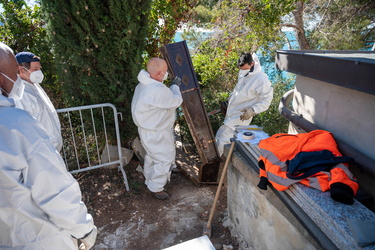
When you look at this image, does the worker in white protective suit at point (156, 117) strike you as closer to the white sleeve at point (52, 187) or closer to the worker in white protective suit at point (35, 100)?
the worker in white protective suit at point (35, 100)

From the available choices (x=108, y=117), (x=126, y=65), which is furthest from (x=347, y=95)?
(x=108, y=117)

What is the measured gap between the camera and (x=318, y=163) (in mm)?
2008

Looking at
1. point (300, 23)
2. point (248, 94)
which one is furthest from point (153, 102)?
point (300, 23)

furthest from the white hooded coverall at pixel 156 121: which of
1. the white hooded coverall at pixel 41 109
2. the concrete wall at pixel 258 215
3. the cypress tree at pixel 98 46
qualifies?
the concrete wall at pixel 258 215

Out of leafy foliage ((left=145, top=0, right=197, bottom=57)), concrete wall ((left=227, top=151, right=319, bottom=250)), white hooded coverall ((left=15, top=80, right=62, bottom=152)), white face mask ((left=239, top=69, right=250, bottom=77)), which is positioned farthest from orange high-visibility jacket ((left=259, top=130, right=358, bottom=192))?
leafy foliage ((left=145, top=0, right=197, bottom=57))

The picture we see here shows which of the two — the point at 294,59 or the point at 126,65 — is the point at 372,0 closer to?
the point at 294,59

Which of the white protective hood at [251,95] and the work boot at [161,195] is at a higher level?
the white protective hood at [251,95]

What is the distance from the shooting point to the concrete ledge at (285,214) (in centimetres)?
169

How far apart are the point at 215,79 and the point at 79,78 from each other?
310 cm

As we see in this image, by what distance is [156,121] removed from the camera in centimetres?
381

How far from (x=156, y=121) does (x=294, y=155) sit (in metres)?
2.15

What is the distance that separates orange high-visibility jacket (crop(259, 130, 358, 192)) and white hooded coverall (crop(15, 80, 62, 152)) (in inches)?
101

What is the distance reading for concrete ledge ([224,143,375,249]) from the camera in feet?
5.54

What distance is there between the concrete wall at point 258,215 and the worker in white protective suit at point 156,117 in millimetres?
1201
